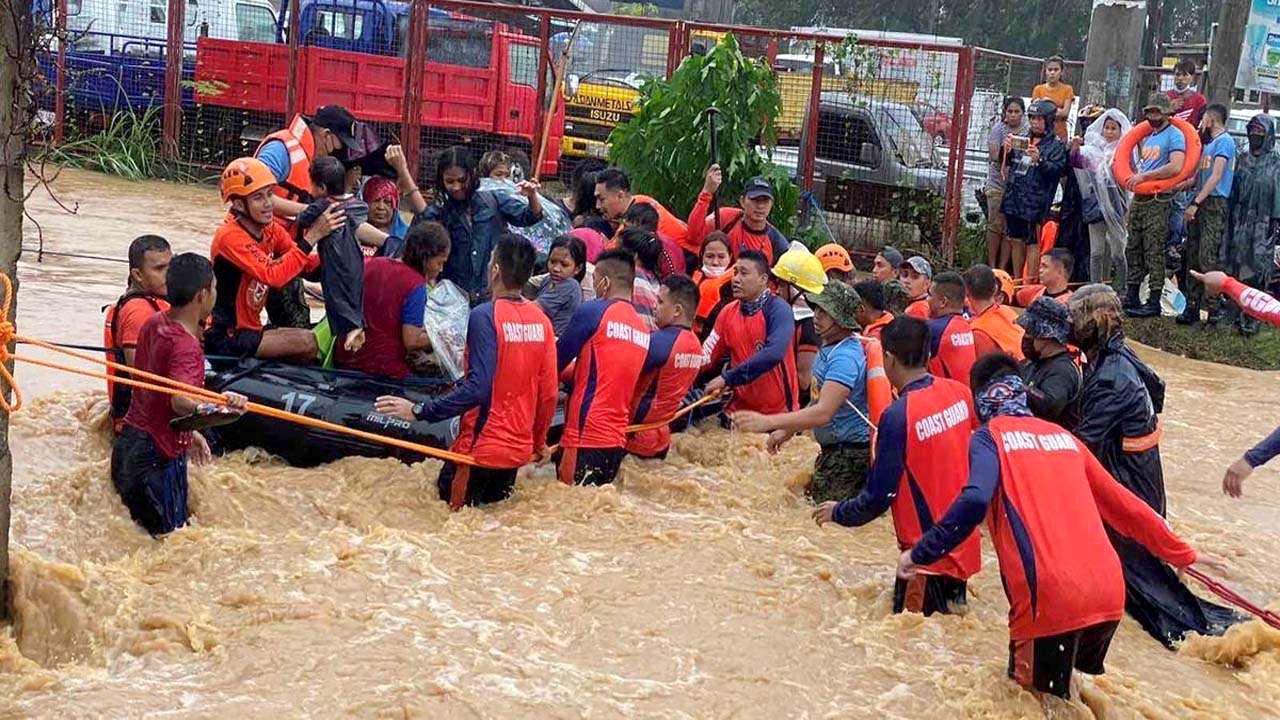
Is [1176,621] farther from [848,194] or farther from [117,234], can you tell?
[117,234]

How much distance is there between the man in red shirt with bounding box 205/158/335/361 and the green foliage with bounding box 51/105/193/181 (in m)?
11.3

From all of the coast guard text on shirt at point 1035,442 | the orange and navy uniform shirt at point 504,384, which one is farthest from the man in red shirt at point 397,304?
the coast guard text on shirt at point 1035,442

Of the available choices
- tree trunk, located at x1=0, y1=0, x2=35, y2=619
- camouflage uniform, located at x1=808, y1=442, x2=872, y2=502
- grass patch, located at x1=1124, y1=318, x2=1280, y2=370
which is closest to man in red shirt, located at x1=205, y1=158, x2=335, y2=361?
tree trunk, located at x1=0, y1=0, x2=35, y2=619

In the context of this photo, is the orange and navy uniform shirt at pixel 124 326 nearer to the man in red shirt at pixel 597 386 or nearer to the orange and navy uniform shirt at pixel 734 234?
the man in red shirt at pixel 597 386

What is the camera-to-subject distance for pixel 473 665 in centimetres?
561

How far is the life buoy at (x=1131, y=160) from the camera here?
14008 millimetres

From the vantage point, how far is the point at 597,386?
7887mm

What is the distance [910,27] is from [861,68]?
2616 cm

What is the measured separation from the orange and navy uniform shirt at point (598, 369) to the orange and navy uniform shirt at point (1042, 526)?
9.17 ft

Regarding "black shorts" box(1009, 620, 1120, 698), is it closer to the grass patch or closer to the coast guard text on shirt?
the coast guard text on shirt

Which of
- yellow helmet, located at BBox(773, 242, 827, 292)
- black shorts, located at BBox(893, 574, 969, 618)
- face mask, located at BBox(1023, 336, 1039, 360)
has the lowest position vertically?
black shorts, located at BBox(893, 574, 969, 618)

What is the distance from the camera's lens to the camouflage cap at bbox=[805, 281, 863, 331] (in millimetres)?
7805

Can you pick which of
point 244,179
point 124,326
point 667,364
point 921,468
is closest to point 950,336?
point 667,364

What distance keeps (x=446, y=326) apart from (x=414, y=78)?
951 centimetres
